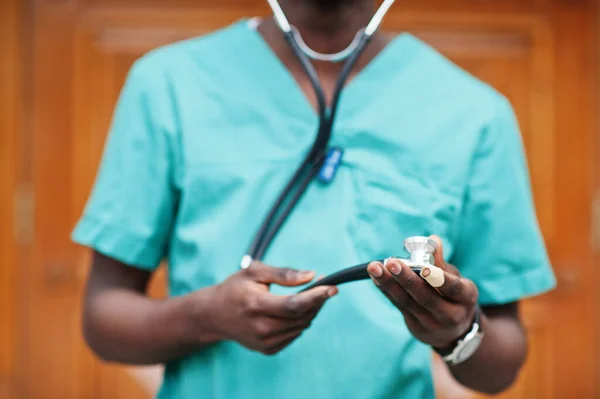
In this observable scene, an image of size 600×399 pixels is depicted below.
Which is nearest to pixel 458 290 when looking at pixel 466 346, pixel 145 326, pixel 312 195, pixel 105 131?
pixel 466 346

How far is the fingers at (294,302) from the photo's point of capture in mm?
938

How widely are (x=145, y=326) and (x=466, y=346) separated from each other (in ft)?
1.13

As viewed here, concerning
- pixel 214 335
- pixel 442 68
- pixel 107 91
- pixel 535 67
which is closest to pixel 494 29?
pixel 535 67

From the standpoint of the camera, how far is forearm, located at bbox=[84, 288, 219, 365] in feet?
3.48

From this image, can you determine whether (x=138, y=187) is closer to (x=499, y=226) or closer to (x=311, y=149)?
(x=311, y=149)

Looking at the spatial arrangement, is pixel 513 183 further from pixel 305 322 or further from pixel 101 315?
pixel 101 315

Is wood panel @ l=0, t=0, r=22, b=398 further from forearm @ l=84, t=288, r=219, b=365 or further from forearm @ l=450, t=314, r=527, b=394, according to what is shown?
forearm @ l=450, t=314, r=527, b=394

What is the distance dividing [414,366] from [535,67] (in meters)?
1.49

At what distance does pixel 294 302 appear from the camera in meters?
0.94

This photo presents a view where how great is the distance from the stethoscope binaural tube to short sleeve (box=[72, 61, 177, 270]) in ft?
0.42

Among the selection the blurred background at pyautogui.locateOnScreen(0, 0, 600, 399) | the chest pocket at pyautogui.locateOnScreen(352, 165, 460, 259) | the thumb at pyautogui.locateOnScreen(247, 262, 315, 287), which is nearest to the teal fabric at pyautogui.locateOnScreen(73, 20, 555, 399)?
the chest pocket at pyautogui.locateOnScreen(352, 165, 460, 259)

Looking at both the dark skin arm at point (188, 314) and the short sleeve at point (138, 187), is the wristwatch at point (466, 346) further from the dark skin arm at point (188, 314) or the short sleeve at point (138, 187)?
the short sleeve at point (138, 187)

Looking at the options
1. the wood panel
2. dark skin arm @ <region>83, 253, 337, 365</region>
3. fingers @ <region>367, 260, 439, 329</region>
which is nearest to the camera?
fingers @ <region>367, 260, 439, 329</region>

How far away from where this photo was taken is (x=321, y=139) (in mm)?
1117
